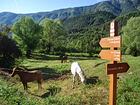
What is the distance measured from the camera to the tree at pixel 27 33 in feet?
260

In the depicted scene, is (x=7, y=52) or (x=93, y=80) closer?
(x=93, y=80)

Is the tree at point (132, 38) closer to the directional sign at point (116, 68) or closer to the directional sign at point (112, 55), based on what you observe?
the directional sign at point (112, 55)

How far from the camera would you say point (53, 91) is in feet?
66.9

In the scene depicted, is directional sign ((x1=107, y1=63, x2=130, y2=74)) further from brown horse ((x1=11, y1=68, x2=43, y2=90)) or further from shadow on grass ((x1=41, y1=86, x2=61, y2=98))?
brown horse ((x1=11, y1=68, x2=43, y2=90))

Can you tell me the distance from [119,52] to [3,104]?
4585 millimetres

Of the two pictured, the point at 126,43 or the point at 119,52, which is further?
the point at 126,43

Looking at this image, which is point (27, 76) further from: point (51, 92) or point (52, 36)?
point (52, 36)

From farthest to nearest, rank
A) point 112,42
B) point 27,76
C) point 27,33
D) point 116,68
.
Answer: point 27,33 < point 27,76 < point 112,42 < point 116,68

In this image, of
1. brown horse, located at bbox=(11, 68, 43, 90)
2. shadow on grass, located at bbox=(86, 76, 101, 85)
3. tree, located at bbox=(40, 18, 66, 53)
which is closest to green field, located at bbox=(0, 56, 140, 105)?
shadow on grass, located at bbox=(86, 76, 101, 85)

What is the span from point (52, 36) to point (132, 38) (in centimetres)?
2332

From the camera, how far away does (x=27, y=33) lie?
81438 millimetres

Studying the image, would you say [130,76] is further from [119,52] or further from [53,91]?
[119,52]

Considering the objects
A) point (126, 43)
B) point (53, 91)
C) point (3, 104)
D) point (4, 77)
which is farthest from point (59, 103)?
point (126, 43)

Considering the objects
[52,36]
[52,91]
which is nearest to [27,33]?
[52,36]
